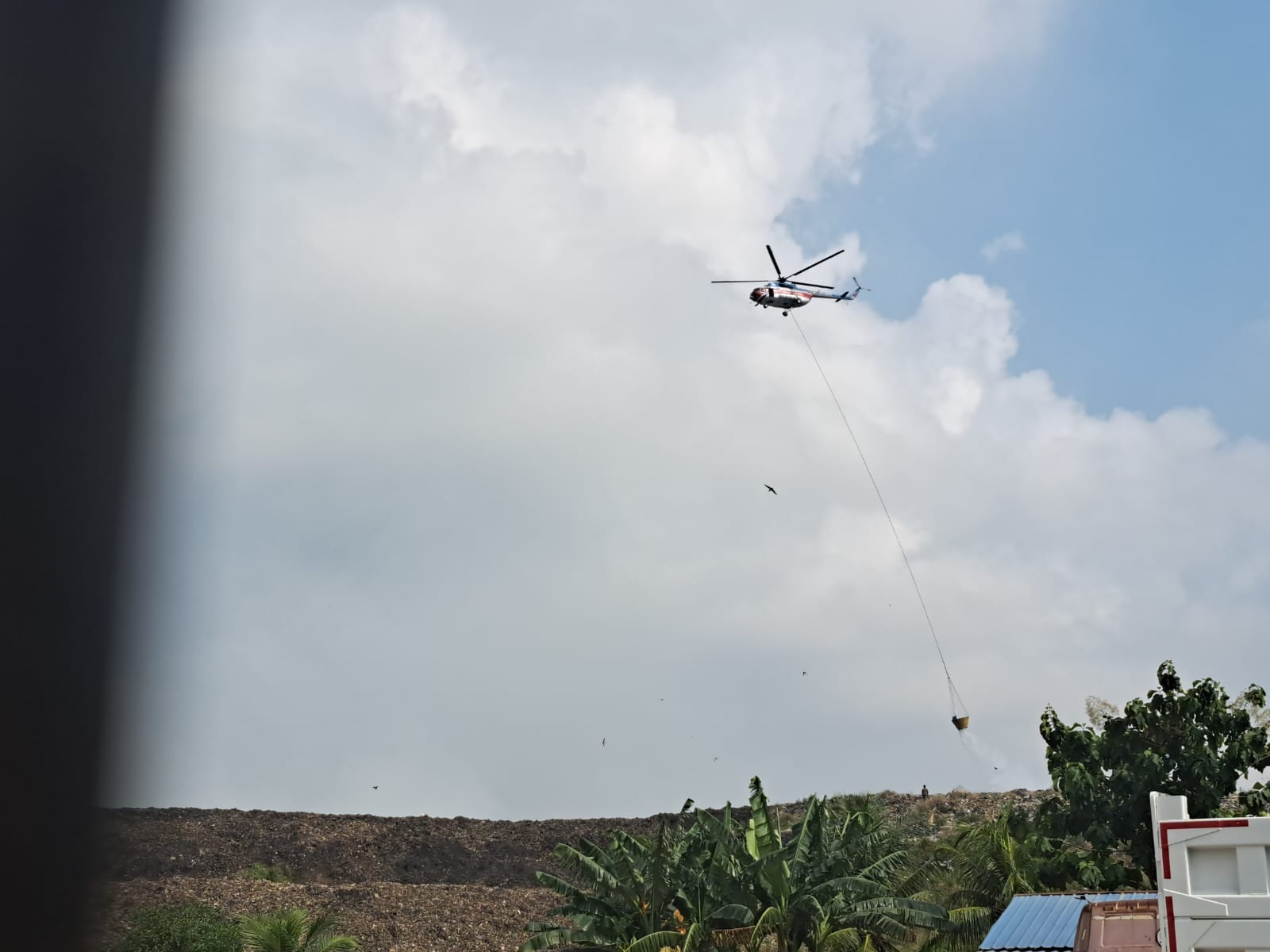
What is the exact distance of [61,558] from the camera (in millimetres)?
2918

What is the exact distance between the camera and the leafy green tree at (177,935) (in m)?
26.2

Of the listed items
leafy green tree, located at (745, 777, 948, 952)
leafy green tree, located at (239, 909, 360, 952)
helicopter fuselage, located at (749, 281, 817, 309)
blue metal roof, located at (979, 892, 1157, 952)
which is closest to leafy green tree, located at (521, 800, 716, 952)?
leafy green tree, located at (745, 777, 948, 952)

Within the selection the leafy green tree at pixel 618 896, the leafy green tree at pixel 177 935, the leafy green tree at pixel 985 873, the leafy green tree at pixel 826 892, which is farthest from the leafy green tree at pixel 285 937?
the leafy green tree at pixel 985 873

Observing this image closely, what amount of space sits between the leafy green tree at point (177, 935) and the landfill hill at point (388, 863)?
18.6 inches

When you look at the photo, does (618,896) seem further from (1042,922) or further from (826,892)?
(1042,922)

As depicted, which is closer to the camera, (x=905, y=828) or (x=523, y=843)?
(x=905, y=828)

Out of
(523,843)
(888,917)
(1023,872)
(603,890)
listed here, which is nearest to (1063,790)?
(1023,872)

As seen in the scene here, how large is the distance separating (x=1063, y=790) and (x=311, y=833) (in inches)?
1053

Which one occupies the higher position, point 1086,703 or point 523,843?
point 1086,703

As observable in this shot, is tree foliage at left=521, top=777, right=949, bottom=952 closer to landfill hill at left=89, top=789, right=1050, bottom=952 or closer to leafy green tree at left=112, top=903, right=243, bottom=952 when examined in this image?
leafy green tree at left=112, top=903, right=243, bottom=952

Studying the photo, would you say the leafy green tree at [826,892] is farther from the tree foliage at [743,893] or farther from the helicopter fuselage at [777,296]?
Answer: the helicopter fuselage at [777,296]

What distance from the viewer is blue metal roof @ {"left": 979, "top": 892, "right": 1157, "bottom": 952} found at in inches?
774

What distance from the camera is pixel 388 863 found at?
4256 centimetres

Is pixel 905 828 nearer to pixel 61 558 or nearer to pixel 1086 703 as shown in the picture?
pixel 1086 703
